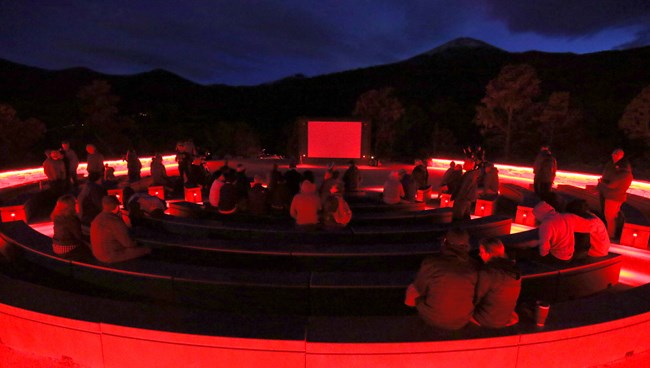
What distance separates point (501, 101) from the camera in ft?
94.3

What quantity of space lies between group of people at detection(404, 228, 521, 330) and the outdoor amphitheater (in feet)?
0.51

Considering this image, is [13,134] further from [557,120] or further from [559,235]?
[557,120]

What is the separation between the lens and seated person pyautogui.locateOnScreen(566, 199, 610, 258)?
548cm

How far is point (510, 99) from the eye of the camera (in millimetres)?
28344

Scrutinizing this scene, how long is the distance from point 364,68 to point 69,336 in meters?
109

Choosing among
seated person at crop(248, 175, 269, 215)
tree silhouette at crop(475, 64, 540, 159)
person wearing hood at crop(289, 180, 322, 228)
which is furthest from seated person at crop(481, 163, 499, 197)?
tree silhouette at crop(475, 64, 540, 159)

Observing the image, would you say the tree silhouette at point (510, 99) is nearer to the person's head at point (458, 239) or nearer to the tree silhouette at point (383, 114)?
the tree silhouette at point (383, 114)

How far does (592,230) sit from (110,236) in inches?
264

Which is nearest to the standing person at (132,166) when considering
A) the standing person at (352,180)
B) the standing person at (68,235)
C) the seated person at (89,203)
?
the seated person at (89,203)

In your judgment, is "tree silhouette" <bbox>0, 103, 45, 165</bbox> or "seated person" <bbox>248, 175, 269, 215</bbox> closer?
"seated person" <bbox>248, 175, 269, 215</bbox>

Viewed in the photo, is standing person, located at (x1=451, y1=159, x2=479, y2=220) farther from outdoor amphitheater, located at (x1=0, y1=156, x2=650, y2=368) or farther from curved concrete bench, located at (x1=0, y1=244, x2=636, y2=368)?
curved concrete bench, located at (x1=0, y1=244, x2=636, y2=368)

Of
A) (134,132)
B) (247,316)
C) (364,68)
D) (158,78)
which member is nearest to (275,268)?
(247,316)

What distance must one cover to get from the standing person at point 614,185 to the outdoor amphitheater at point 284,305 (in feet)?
3.55

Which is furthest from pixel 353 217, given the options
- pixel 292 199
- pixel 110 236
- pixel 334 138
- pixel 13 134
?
pixel 13 134
